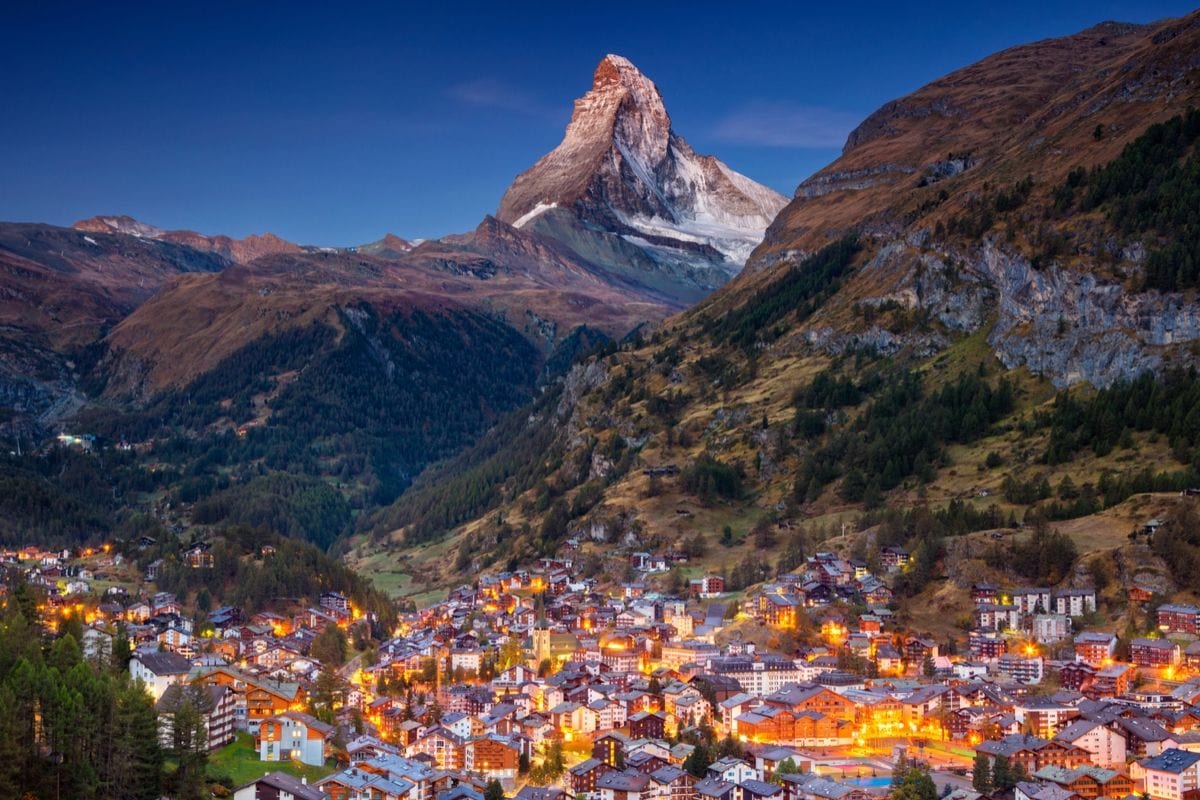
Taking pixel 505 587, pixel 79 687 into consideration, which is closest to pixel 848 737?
pixel 79 687

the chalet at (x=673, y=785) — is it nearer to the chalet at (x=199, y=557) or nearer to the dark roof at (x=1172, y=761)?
the dark roof at (x=1172, y=761)

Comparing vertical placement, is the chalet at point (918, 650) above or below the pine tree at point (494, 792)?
above

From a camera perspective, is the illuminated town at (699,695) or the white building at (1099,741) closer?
the illuminated town at (699,695)

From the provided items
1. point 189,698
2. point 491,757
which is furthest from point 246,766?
point 491,757

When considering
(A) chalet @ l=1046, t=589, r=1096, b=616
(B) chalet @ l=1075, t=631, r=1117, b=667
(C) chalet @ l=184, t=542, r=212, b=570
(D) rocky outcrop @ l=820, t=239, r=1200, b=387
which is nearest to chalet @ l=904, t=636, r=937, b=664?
(A) chalet @ l=1046, t=589, r=1096, b=616

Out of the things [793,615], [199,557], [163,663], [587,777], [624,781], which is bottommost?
[587,777]

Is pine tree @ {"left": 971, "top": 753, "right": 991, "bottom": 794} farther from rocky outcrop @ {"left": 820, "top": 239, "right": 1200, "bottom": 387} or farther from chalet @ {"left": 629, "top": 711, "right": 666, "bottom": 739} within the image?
rocky outcrop @ {"left": 820, "top": 239, "right": 1200, "bottom": 387}

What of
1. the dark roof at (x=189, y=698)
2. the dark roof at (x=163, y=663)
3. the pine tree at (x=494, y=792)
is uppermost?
the dark roof at (x=163, y=663)

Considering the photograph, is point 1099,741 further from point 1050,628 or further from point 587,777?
point 587,777

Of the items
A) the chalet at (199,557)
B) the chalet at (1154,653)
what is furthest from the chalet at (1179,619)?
the chalet at (199,557)
